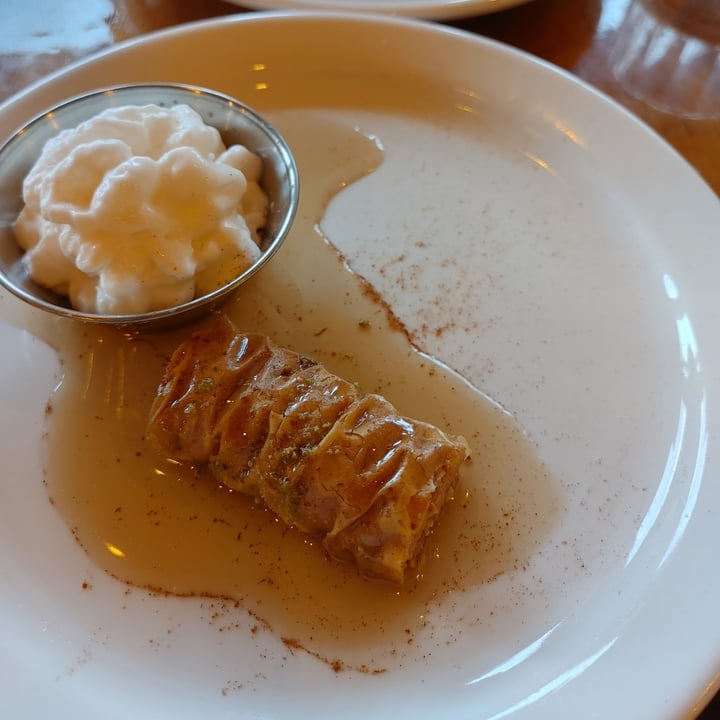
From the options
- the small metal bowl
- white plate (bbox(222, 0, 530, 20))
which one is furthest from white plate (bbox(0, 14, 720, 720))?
the small metal bowl

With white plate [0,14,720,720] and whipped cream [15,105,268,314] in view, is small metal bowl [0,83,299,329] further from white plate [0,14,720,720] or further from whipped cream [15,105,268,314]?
white plate [0,14,720,720]

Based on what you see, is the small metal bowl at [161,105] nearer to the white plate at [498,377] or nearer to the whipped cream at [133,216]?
the whipped cream at [133,216]

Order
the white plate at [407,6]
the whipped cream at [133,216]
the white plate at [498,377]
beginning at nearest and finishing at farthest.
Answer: the white plate at [498,377]
the whipped cream at [133,216]
the white plate at [407,6]

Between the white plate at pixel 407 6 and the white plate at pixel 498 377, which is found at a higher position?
the white plate at pixel 407 6

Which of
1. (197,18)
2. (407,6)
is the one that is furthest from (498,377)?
(197,18)

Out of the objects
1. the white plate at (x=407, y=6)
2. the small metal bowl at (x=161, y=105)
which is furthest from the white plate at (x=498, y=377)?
the small metal bowl at (x=161, y=105)

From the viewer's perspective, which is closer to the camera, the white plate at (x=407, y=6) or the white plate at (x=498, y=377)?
the white plate at (x=498, y=377)
